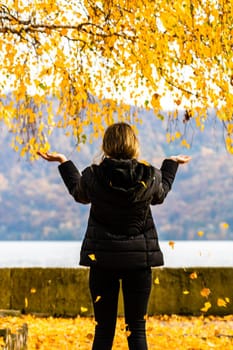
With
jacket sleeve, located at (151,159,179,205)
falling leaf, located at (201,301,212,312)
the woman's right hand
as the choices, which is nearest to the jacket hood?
jacket sleeve, located at (151,159,179,205)

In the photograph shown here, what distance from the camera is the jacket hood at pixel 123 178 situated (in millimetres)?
3895

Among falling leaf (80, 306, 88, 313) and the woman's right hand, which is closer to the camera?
the woman's right hand

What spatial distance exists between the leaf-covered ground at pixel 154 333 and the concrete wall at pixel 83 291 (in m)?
0.19

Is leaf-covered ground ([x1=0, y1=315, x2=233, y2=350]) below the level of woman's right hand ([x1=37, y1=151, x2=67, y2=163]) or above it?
below

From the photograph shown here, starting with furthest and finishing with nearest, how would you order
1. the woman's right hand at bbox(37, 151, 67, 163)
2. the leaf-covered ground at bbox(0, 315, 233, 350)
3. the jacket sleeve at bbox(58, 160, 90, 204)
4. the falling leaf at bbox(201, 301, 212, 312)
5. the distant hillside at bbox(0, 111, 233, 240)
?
the distant hillside at bbox(0, 111, 233, 240)
the falling leaf at bbox(201, 301, 212, 312)
the leaf-covered ground at bbox(0, 315, 233, 350)
the woman's right hand at bbox(37, 151, 67, 163)
the jacket sleeve at bbox(58, 160, 90, 204)

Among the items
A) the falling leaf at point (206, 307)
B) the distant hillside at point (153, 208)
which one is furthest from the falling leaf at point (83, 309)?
the distant hillside at point (153, 208)

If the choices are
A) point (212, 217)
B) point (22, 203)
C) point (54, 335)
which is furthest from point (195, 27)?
point (22, 203)

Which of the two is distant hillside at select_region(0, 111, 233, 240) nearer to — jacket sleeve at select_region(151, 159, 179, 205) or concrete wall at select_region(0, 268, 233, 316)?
concrete wall at select_region(0, 268, 233, 316)

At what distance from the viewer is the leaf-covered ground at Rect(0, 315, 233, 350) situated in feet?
24.0

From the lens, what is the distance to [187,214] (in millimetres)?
114938

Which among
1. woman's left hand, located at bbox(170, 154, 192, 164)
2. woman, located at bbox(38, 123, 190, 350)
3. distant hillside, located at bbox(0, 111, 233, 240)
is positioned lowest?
woman, located at bbox(38, 123, 190, 350)

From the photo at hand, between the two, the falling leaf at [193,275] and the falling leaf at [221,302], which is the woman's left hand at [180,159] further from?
the falling leaf at [221,302]

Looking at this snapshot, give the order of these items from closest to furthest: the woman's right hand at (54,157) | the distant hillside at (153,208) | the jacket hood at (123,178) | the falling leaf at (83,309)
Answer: the jacket hood at (123,178) → the woman's right hand at (54,157) → the falling leaf at (83,309) → the distant hillside at (153,208)

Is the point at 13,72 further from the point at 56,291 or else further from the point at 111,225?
the point at 111,225
